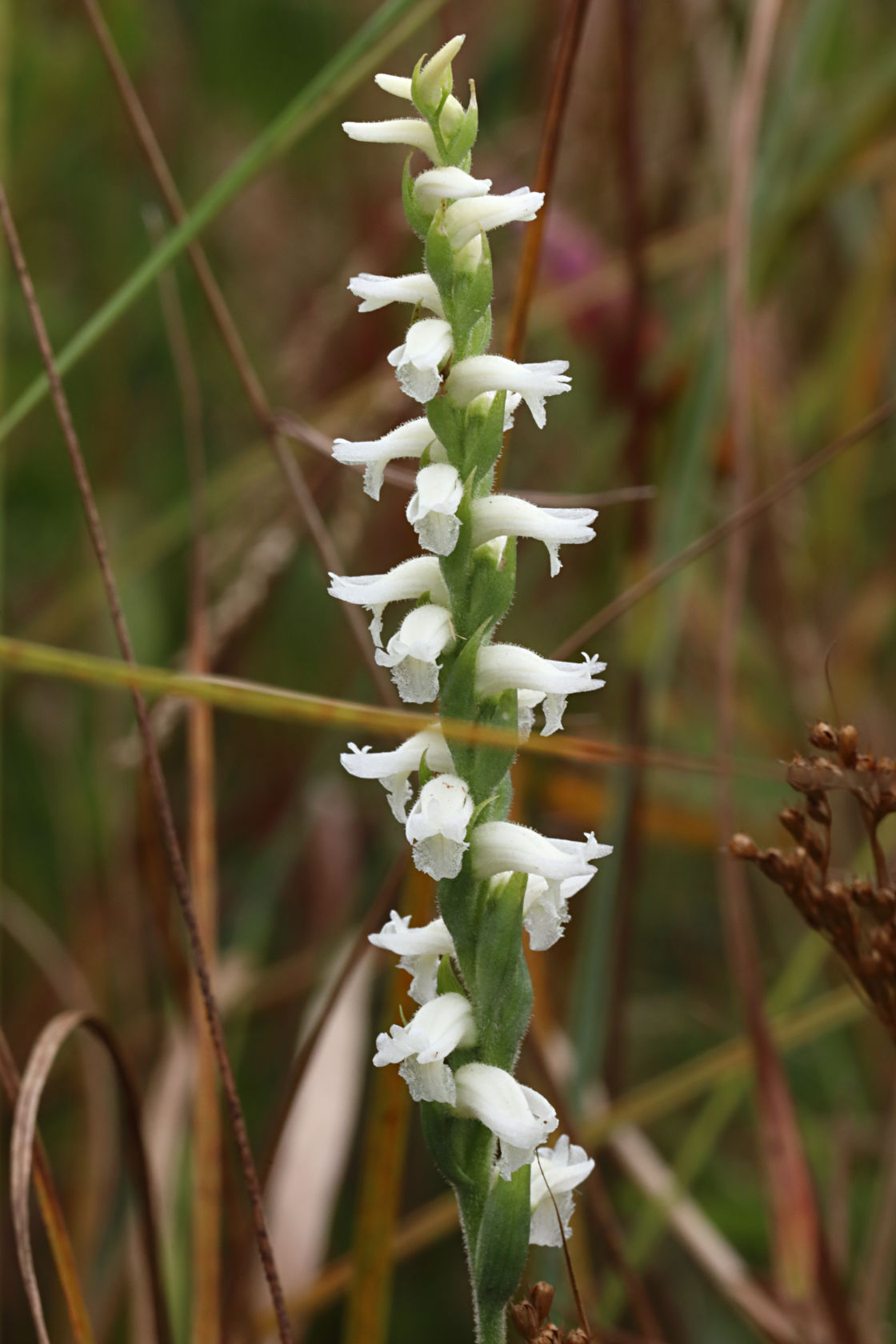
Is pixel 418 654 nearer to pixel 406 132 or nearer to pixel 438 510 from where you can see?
A: pixel 438 510

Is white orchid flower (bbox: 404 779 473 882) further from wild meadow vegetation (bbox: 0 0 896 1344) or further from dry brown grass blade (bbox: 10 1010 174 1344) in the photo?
dry brown grass blade (bbox: 10 1010 174 1344)

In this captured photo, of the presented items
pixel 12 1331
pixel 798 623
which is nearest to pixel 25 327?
pixel 798 623

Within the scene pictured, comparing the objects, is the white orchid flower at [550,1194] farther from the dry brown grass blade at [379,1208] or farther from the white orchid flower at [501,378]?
the white orchid flower at [501,378]

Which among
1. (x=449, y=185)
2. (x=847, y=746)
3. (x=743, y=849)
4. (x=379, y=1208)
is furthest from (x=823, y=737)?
(x=379, y=1208)

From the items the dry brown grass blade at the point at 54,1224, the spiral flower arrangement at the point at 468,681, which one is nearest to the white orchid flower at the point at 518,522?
the spiral flower arrangement at the point at 468,681

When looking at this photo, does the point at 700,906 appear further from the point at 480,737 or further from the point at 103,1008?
the point at 480,737

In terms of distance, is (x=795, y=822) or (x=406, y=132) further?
(x=795, y=822)
